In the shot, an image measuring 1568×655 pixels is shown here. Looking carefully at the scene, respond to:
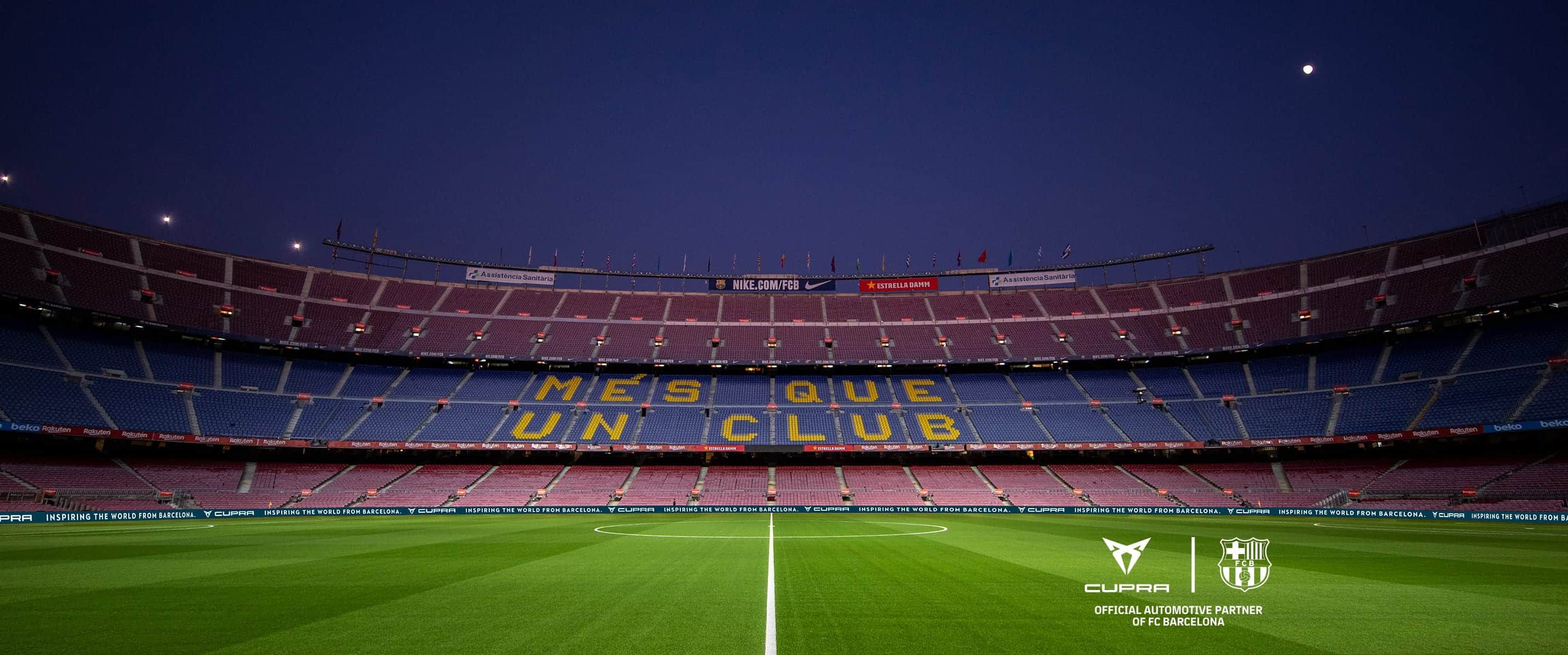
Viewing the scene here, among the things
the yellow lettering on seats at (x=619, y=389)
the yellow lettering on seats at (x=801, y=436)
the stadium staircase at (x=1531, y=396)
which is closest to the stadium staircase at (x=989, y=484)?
the yellow lettering on seats at (x=801, y=436)

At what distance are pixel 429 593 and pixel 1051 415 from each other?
49.7m

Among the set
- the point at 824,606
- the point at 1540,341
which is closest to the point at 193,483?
the point at 824,606

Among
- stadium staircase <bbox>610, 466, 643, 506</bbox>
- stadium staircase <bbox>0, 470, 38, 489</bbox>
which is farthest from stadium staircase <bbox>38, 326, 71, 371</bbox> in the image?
stadium staircase <bbox>610, 466, 643, 506</bbox>

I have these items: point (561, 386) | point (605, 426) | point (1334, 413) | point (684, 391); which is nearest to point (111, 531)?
point (605, 426)

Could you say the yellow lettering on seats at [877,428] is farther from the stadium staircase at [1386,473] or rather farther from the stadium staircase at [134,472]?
the stadium staircase at [134,472]

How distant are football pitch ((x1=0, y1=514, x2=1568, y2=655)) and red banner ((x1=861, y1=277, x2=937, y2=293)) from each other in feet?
162

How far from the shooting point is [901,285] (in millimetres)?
66312

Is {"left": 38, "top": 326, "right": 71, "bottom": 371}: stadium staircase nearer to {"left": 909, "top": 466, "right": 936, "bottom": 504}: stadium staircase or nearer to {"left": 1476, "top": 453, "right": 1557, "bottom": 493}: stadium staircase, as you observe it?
{"left": 909, "top": 466, "right": 936, "bottom": 504}: stadium staircase

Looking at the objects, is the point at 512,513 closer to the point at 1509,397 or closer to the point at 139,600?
the point at 139,600

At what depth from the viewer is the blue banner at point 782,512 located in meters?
29.2

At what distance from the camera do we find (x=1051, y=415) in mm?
50500

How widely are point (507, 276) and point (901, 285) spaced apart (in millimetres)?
39799

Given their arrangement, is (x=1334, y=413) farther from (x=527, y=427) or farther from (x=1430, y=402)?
(x=527, y=427)

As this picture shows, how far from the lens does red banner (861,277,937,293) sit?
216 feet
